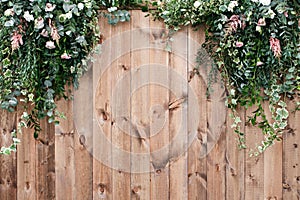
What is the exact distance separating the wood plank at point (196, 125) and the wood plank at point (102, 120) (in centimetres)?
47

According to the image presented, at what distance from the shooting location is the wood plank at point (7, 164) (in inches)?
92.6

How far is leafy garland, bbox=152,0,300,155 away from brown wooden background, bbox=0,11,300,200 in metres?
0.09

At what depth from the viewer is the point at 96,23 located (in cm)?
229

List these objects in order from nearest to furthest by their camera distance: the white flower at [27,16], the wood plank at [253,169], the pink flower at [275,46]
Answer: the white flower at [27,16] → the pink flower at [275,46] → the wood plank at [253,169]

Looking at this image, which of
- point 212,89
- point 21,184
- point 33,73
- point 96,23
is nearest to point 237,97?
point 212,89

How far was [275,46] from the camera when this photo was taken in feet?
7.43

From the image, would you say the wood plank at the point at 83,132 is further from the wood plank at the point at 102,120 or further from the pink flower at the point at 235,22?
the pink flower at the point at 235,22

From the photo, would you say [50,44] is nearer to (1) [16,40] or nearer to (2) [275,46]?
(1) [16,40]

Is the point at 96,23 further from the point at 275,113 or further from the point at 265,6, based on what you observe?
the point at 275,113

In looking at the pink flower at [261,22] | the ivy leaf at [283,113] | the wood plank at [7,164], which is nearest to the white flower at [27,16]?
the wood plank at [7,164]

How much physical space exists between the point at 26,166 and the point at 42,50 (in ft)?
2.21

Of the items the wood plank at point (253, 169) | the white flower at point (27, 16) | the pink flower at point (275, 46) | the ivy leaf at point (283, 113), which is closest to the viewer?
the white flower at point (27, 16)

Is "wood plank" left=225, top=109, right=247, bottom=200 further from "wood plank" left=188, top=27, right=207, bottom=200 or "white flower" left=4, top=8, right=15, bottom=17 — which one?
"white flower" left=4, top=8, right=15, bottom=17

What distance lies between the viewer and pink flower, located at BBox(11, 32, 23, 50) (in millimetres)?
2166
